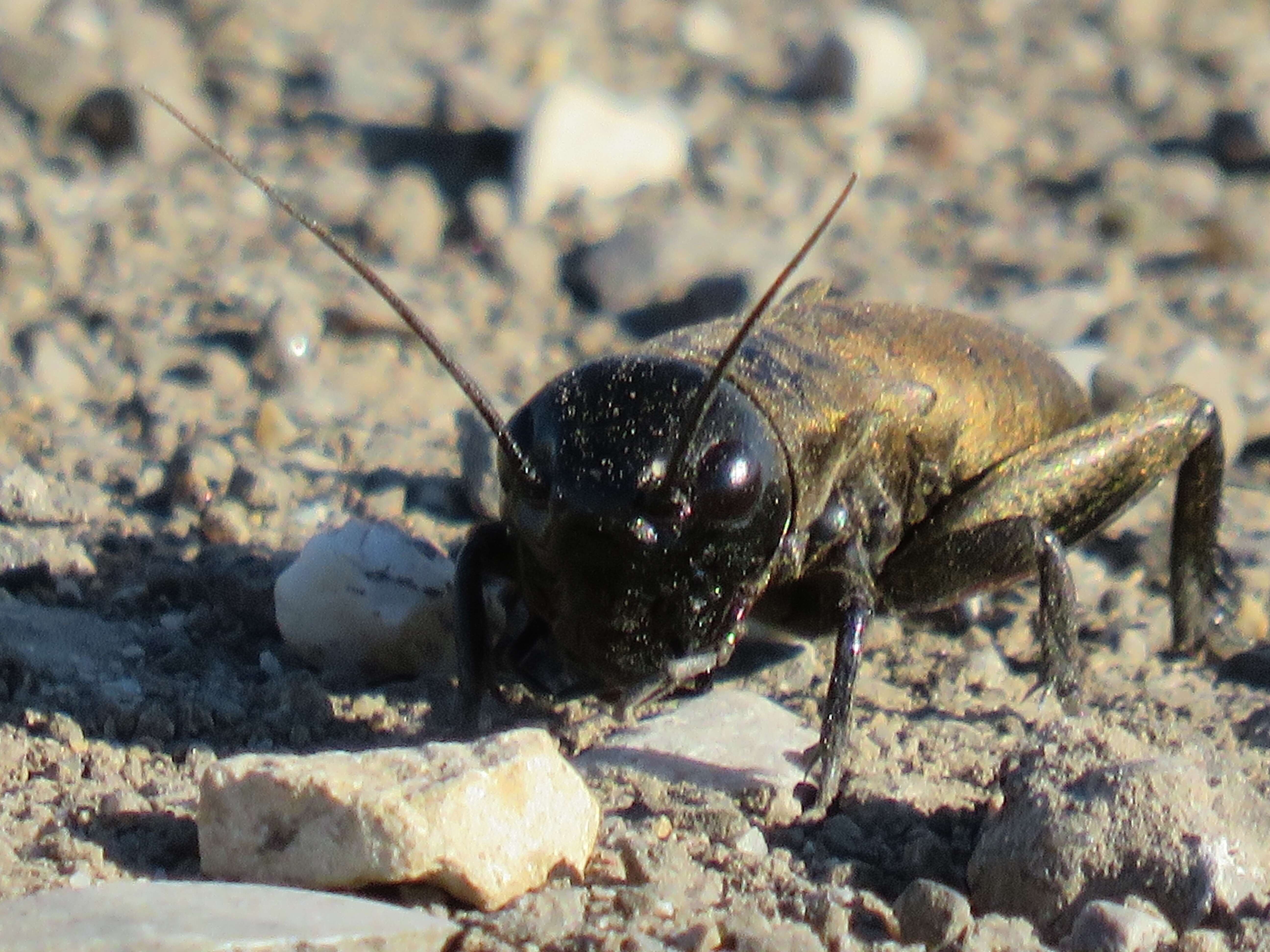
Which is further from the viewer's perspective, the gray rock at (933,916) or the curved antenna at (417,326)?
the curved antenna at (417,326)

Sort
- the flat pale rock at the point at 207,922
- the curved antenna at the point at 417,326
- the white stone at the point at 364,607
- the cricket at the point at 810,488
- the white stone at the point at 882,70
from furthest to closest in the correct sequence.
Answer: the white stone at the point at 882,70, the white stone at the point at 364,607, the cricket at the point at 810,488, the curved antenna at the point at 417,326, the flat pale rock at the point at 207,922

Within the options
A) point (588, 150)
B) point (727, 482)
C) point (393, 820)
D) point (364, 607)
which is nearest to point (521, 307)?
point (588, 150)

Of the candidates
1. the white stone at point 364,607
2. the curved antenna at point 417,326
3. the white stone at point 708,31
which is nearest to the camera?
the curved antenna at point 417,326

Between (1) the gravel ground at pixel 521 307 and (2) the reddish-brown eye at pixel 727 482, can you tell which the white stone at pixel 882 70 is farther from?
(2) the reddish-brown eye at pixel 727 482

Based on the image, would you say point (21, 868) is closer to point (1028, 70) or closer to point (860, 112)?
point (860, 112)

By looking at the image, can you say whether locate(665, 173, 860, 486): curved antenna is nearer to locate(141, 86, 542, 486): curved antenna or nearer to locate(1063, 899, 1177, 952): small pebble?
locate(141, 86, 542, 486): curved antenna

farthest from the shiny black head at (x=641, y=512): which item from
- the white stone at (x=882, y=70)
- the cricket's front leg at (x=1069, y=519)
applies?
the white stone at (x=882, y=70)

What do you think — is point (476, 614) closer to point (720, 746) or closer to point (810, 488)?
point (720, 746)

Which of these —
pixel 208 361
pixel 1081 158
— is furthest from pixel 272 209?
pixel 1081 158
